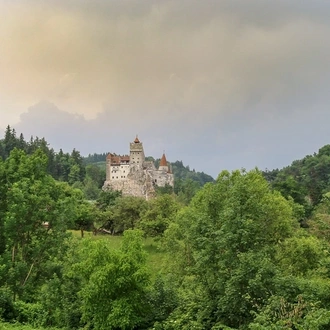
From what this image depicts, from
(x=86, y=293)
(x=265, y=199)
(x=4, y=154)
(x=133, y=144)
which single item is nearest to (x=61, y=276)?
(x=86, y=293)

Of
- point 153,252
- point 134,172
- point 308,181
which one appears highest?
point 134,172

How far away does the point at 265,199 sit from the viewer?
56.1 feet

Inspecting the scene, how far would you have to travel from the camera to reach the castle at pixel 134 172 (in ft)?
306

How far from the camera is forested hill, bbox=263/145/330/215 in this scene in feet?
160

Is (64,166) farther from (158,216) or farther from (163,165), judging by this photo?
(158,216)

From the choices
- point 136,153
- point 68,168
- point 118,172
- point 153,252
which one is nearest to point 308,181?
point 136,153

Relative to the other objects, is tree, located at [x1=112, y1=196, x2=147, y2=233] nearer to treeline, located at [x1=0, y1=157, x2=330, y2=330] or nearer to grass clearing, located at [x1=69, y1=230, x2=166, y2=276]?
grass clearing, located at [x1=69, y1=230, x2=166, y2=276]

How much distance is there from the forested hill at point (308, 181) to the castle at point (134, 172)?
2928 cm

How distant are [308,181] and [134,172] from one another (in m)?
41.2

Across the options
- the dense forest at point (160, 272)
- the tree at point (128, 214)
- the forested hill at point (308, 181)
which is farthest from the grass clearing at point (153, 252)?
the forested hill at point (308, 181)

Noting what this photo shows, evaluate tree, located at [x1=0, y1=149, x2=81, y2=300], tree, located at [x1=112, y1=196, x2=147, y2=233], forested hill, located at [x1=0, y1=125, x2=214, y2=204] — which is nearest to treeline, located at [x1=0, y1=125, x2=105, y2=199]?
forested hill, located at [x1=0, y1=125, x2=214, y2=204]

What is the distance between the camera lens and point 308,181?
246ft

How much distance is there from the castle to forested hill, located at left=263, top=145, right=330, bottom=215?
1153 inches

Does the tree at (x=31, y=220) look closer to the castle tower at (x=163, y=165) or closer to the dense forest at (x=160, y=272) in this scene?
the dense forest at (x=160, y=272)
